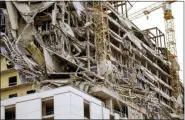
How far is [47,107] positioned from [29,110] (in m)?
2.39

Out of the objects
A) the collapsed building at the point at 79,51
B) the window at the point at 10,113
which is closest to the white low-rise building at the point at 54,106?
the window at the point at 10,113

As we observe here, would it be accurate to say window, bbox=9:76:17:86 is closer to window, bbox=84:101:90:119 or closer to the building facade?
the building facade

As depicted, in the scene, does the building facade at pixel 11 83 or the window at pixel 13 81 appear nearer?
the building facade at pixel 11 83

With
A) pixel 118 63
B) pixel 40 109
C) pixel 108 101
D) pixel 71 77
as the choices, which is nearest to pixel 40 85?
pixel 71 77

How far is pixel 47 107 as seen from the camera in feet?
231

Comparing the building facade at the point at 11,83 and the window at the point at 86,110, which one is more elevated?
the building facade at the point at 11,83

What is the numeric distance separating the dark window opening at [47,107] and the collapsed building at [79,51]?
11593mm

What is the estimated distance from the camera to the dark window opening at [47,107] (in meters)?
69.5

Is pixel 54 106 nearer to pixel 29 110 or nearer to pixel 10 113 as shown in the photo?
pixel 29 110

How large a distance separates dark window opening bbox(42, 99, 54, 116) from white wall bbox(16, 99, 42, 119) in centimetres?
96

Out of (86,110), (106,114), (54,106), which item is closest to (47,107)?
(54,106)

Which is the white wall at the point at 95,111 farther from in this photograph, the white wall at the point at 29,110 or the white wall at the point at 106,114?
the white wall at the point at 29,110

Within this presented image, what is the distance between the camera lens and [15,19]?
93.1 metres

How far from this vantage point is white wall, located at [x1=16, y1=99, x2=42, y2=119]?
68625 millimetres
